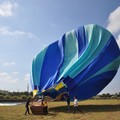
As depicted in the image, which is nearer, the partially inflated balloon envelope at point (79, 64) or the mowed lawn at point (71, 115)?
the mowed lawn at point (71, 115)

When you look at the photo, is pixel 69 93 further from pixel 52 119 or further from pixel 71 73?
pixel 52 119

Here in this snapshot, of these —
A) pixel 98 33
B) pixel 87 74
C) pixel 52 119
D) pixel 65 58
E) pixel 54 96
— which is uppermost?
pixel 98 33

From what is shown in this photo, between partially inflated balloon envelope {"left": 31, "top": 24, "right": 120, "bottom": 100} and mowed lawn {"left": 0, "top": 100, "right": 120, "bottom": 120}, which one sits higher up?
partially inflated balloon envelope {"left": 31, "top": 24, "right": 120, "bottom": 100}

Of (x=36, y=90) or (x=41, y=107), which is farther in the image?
(x=36, y=90)

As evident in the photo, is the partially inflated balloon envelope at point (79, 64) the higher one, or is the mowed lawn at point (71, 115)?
the partially inflated balloon envelope at point (79, 64)

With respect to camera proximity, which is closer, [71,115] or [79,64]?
[71,115]

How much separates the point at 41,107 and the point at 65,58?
7.03 meters

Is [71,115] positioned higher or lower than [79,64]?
lower

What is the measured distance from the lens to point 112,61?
27.5 meters

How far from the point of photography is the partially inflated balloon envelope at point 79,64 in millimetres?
26219

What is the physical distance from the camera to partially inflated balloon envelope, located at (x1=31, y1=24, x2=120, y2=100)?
2622cm

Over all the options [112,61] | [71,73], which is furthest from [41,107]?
[112,61]

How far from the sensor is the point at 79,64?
26.6 m

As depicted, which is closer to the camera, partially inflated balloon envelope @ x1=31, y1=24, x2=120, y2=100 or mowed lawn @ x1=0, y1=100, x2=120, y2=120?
mowed lawn @ x1=0, y1=100, x2=120, y2=120
